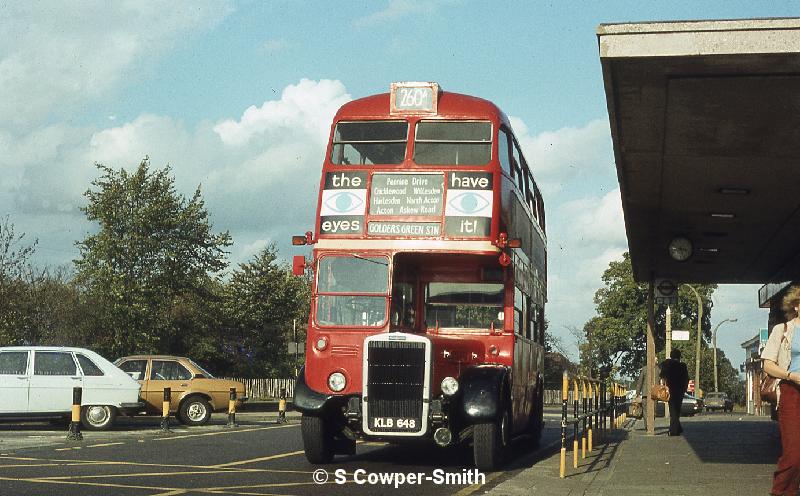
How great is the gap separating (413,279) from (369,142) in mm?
2118

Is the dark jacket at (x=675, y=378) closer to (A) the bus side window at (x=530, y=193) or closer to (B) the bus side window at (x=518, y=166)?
(A) the bus side window at (x=530, y=193)

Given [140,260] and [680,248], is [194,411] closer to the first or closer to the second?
[680,248]

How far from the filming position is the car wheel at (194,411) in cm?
2755

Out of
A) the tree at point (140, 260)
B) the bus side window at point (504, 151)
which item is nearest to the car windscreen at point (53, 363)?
the bus side window at point (504, 151)

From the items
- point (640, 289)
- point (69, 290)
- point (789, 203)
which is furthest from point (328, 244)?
point (640, 289)

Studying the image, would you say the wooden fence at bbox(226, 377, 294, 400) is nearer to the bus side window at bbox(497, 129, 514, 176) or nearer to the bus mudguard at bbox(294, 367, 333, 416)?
the bus side window at bbox(497, 129, 514, 176)

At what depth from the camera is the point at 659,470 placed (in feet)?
48.1

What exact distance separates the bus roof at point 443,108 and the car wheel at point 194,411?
1325 cm

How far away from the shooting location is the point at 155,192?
55.5 meters

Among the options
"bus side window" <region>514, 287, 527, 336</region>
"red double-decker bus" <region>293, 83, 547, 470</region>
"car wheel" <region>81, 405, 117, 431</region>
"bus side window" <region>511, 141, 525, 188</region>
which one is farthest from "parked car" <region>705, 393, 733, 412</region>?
"red double-decker bus" <region>293, 83, 547, 470</region>

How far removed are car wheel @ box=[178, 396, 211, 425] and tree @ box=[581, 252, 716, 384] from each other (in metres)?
60.2

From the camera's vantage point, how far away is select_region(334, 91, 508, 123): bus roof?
1603 centimetres

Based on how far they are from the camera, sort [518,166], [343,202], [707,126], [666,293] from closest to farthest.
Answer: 1. [707,126]
2. [343,202]
3. [518,166]
4. [666,293]

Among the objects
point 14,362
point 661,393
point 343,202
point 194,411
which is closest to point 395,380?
point 343,202
